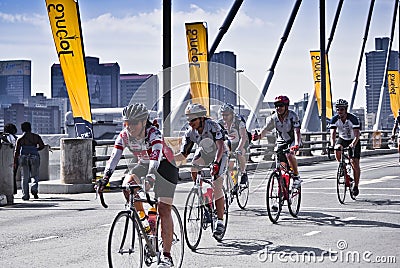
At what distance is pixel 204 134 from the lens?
32.4ft

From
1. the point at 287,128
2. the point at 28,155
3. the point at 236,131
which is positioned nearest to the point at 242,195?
the point at 236,131

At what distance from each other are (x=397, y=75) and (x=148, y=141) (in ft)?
150

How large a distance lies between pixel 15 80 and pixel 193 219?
462 feet

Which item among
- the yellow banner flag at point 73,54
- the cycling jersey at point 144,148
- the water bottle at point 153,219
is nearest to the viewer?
the cycling jersey at point 144,148

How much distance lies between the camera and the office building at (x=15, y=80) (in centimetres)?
14162

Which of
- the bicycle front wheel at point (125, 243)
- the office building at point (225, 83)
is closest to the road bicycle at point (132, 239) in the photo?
the bicycle front wheel at point (125, 243)

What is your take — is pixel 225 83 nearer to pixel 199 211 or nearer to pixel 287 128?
pixel 287 128

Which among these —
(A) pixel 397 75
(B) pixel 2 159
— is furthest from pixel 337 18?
(B) pixel 2 159

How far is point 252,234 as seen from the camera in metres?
10.7

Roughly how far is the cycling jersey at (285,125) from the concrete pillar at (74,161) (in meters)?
7.21

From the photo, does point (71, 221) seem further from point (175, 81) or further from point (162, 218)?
point (175, 81)

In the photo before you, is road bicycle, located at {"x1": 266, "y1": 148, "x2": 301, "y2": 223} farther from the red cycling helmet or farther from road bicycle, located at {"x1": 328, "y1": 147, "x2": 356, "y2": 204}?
road bicycle, located at {"x1": 328, "y1": 147, "x2": 356, "y2": 204}

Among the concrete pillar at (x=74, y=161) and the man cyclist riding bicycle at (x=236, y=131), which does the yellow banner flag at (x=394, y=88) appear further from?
the man cyclist riding bicycle at (x=236, y=131)

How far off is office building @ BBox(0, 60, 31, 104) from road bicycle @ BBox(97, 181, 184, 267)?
136214 mm
